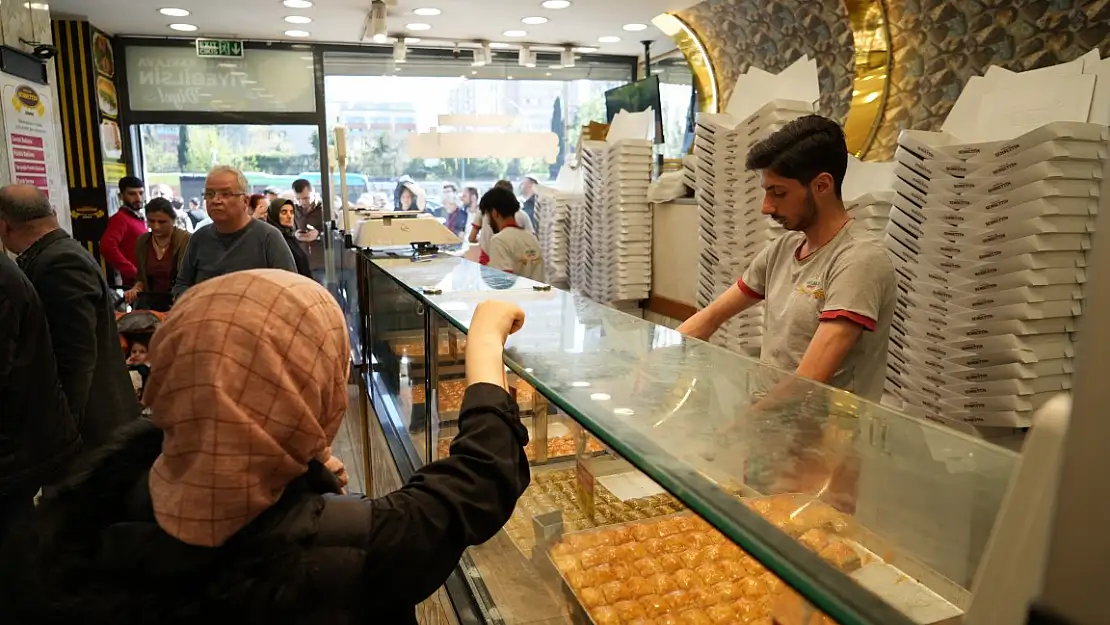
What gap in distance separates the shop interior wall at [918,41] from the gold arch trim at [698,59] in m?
0.21

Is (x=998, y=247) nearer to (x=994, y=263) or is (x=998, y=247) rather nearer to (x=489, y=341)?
(x=994, y=263)

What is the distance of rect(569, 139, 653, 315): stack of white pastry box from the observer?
5164 millimetres

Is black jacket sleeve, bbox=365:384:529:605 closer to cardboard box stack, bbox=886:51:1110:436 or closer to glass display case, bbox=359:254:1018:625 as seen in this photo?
glass display case, bbox=359:254:1018:625

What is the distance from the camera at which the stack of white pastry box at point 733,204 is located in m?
3.70

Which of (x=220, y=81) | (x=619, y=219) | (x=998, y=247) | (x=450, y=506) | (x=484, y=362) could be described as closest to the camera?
(x=450, y=506)

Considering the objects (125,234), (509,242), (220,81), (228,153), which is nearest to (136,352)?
(509,242)

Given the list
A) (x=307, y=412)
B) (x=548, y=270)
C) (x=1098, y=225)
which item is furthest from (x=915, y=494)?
(x=548, y=270)

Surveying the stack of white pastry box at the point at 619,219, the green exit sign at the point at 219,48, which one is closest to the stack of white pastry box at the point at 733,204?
the stack of white pastry box at the point at 619,219

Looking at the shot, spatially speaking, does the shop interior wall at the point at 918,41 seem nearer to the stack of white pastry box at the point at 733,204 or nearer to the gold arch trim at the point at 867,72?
the gold arch trim at the point at 867,72

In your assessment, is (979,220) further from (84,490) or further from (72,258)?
(72,258)

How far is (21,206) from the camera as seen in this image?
2.71m

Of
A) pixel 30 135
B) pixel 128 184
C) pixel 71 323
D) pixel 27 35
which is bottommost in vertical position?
pixel 71 323

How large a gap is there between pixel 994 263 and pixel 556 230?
420cm

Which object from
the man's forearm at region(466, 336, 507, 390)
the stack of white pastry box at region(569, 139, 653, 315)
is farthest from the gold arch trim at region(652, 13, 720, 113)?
the man's forearm at region(466, 336, 507, 390)
